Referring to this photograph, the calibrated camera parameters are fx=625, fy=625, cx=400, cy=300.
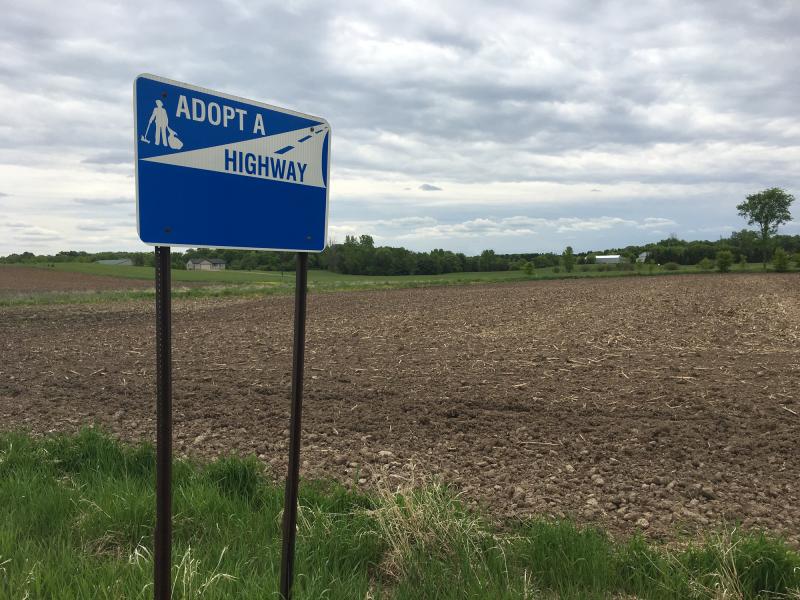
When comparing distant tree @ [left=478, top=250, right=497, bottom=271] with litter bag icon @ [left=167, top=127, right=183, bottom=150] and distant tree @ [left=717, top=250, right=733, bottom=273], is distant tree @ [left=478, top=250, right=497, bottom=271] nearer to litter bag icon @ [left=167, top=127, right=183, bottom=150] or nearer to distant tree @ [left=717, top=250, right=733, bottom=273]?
distant tree @ [left=717, top=250, right=733, bottom=273]

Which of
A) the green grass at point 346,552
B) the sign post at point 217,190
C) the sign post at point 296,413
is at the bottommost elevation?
the green grass at point 346,552

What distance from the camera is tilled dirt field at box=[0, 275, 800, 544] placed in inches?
201

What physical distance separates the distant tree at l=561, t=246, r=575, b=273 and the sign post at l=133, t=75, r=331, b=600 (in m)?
82.0

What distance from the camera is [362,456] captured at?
5922 mm

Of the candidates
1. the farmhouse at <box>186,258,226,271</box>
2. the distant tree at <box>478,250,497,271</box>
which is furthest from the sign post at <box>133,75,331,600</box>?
the distant tree at <box>478,250,497,271</box>

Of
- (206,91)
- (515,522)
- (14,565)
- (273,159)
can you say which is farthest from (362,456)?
(206,91)

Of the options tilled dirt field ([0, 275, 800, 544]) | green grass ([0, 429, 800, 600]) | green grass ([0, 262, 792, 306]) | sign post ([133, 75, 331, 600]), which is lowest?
green grass ([0, 262, 792, 306])

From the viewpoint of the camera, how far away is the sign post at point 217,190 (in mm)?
2568

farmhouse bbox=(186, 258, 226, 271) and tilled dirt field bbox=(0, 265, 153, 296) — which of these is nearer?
tilled dirt field bbox=(0, 265, 153, 296)

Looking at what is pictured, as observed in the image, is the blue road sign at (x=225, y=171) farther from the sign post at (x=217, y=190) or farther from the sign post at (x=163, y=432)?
the sign post at (x=163, y=432)

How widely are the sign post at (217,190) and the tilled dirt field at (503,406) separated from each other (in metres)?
2.56

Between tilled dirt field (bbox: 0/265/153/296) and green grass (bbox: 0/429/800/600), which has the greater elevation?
green grass (bbox: 0/429/800/600)

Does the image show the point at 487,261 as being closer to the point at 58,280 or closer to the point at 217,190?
the point at 58,280

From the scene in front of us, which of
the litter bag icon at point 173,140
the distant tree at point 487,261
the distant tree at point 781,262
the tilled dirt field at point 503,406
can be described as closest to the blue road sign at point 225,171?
the litter bag icon at point 173,140
